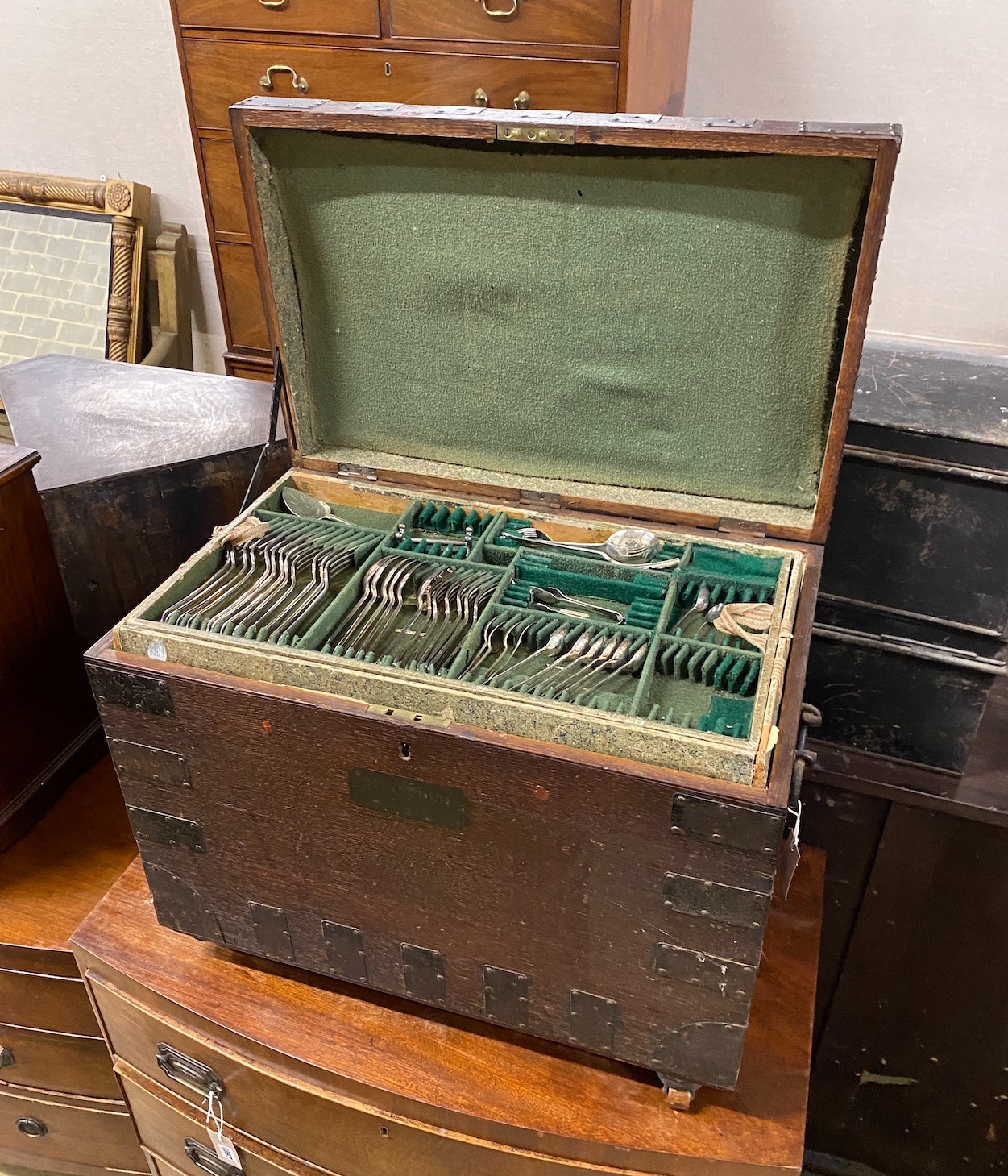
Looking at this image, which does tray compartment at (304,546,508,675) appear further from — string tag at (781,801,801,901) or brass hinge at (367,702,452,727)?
string tag at (781,801,801,901)

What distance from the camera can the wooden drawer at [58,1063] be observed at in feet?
5.33

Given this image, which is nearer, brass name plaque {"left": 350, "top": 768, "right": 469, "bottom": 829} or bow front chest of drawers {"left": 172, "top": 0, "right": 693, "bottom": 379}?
brass name plaque {"left": 350, "top": 768, "right": 469, "bottom": 829}

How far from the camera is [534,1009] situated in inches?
47.0

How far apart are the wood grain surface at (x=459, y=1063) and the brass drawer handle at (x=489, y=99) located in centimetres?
200

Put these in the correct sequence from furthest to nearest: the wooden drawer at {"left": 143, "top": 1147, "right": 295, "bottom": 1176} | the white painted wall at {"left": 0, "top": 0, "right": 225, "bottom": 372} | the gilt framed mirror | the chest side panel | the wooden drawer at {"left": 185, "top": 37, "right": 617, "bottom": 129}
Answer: the gilt framed mirror → the white painted wall at {"left": 0, "top": 0, "right": 225, "bottom": 372} → the wooden drawer at {"left": 185, "top": 37, "right": 617, "bottom": 129} → the wooden drawer at {"left": 143, "top": 1147, "right": 295, "bottom": 1176} → the chest side panel

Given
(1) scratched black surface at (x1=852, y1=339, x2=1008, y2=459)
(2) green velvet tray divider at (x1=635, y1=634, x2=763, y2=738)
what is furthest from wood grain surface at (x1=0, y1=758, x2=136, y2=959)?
(1) scratched black surface at (x1=852, y1=339, x2=1008, y2=459)

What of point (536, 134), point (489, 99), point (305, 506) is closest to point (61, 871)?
point (305, 506)

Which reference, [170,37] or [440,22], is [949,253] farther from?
[170,37]

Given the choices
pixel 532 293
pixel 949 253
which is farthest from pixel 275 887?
pixel 949 253

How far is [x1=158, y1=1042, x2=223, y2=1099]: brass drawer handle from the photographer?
137cm

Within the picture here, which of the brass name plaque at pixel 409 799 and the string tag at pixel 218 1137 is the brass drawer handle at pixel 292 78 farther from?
the string tag at pixel 218 1137

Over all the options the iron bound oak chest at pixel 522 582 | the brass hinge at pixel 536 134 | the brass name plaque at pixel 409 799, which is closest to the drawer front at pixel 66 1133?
the iron bound oak chest at pixel 522 582

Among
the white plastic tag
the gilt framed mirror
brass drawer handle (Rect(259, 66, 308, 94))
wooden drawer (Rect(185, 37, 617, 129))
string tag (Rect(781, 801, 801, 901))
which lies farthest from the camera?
the gilt framed mirror

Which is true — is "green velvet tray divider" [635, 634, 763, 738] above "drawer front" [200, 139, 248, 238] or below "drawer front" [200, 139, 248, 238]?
below
